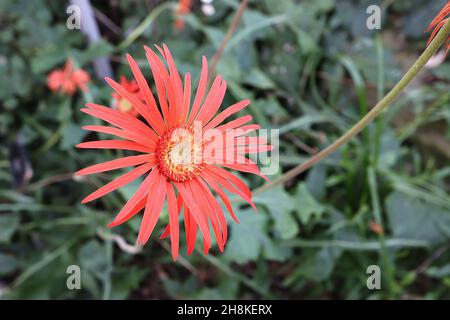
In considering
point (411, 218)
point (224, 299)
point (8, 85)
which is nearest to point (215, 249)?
point (224, 299)

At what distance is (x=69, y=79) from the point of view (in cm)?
153

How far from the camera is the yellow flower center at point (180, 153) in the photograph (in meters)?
0.82

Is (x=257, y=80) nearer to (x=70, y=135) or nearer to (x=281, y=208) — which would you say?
(x=281, y=208)

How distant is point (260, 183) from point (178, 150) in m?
0.70

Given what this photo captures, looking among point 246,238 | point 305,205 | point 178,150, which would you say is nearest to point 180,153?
point 178,150

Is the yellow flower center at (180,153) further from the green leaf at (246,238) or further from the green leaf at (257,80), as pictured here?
the green leaf at (257,80)

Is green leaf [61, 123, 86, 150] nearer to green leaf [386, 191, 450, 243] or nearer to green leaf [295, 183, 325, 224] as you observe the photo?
green leaf [295, 183, 325, 224]

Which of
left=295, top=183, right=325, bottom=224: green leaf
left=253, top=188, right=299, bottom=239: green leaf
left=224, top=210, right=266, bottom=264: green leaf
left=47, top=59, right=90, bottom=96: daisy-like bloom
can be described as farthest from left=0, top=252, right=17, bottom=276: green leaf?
left=295, top=183, right=325, bottom=224: green leaf

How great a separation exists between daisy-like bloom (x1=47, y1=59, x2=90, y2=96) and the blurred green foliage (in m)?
0.03

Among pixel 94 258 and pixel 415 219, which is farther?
pixel 415 219

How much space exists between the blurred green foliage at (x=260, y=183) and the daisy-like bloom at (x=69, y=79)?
0.10 ft

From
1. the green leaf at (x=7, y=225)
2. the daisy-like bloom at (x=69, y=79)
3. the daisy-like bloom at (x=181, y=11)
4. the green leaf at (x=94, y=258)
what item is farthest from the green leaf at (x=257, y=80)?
the green leaf at (x=7, y=225)

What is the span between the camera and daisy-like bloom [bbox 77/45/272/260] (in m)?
0.71
